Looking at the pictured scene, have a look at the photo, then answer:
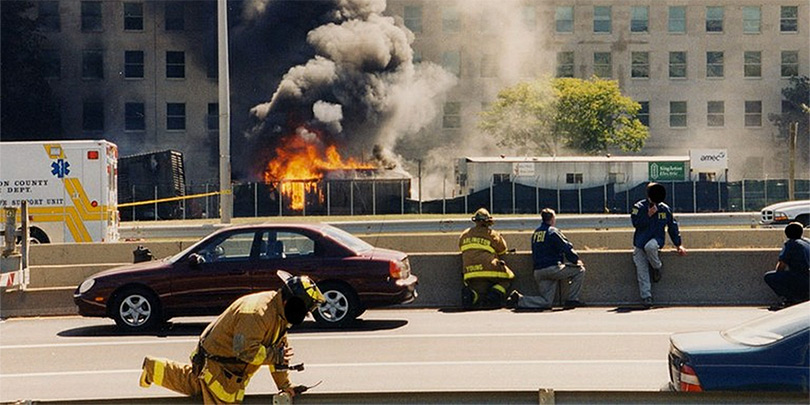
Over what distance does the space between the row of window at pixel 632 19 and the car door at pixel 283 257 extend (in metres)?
55.6

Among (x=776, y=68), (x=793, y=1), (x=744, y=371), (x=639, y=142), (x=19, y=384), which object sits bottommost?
(x=19, y=384)

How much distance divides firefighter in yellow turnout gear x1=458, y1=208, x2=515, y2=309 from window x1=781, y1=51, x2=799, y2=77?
59.9 meters

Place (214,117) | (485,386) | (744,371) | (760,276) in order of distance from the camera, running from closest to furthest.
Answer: (744,371)
(485,386)
(760,276)
(214,117)

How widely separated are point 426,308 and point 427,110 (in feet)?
169

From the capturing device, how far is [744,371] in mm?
6617

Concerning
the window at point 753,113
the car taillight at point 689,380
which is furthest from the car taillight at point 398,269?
the window at point 753,113

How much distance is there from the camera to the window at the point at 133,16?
67688mm

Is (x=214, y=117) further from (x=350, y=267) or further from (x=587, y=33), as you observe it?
(x=350, y=267)

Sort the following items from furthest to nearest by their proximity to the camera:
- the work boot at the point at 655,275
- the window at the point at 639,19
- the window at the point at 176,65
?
the window at the point at 639,19 → the window at the point at 176,65 → the work boot at the point at 655,275

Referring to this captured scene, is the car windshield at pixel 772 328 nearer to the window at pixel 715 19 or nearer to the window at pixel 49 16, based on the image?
the window at pixel 715 19

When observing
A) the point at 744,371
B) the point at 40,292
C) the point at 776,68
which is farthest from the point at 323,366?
the point at 776,68

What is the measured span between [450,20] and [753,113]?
20776 mm

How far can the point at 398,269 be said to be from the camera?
14.2m

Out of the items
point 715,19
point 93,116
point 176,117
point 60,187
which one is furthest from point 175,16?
point 60,187
